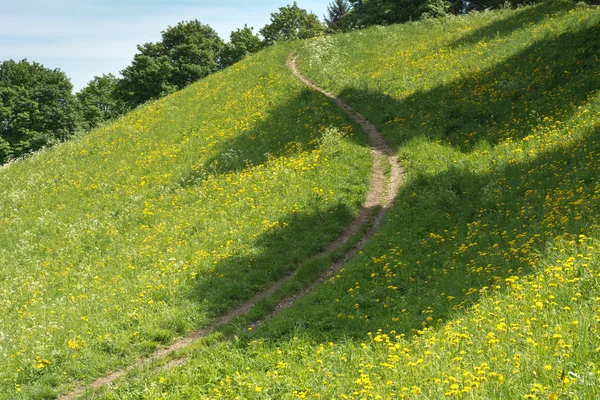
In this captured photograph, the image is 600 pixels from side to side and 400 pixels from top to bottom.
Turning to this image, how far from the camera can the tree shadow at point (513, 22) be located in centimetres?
2884

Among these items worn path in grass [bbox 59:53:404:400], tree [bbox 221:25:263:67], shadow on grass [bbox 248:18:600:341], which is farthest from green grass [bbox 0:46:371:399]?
tree [bbox 221:25:263:67]

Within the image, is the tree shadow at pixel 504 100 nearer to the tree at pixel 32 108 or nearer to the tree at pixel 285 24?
the tree at pixel 32 108

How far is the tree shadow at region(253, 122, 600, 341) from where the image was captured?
29.6 feet

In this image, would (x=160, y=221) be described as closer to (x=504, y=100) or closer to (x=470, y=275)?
(x=470, y=275)

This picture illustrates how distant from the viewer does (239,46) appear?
70.6 m

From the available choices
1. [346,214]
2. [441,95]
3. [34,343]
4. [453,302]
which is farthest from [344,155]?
[34,343]

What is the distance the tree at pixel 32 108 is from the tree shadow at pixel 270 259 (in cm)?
5578

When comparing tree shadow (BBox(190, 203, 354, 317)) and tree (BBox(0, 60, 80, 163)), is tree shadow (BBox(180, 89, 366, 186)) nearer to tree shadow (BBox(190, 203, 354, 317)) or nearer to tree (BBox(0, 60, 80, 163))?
tree shadow (BBox(190, 203, 354, 317))

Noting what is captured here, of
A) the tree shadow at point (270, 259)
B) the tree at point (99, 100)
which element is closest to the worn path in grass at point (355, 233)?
the tree shadow at point (270, 259)

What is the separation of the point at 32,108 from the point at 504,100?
6136 cm

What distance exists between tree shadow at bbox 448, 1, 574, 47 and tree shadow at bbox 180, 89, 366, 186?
37.0 ft

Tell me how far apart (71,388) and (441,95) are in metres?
20.4

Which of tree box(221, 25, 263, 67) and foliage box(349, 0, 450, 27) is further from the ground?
tree box(221, 25, 263, 67)

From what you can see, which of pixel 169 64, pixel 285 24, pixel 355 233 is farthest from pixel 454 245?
pixel 285 24
